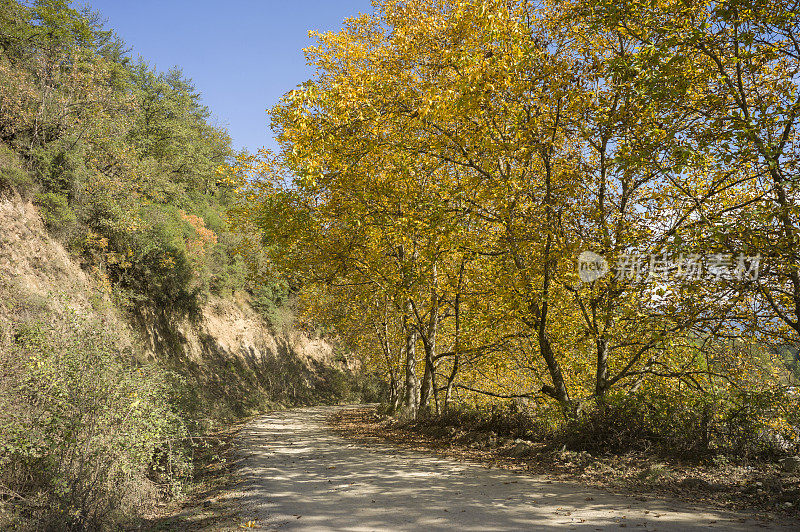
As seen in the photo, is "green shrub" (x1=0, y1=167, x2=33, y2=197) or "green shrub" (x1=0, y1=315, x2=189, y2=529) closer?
"green shrub" (x1=0, y1=315, x2=189, y2=529)

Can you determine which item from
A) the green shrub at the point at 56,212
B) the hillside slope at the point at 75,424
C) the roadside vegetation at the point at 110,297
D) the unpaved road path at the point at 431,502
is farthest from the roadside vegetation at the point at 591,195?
the green shrub at the point at 56,212

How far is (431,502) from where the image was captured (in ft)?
20.5

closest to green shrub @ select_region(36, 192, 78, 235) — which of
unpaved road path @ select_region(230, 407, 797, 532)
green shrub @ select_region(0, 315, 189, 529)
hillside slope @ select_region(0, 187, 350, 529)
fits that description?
hillside slope @ select_region(0, 187, 350, 529)

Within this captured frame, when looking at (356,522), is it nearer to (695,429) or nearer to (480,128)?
(695,429)

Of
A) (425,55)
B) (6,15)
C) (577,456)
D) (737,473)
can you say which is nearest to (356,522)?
(577,456)

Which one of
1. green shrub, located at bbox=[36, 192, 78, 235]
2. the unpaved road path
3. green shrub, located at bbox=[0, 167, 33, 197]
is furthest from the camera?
green shrub, located at bbox=[36, 192, 78, 235]

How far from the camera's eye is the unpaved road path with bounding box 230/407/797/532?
523cm

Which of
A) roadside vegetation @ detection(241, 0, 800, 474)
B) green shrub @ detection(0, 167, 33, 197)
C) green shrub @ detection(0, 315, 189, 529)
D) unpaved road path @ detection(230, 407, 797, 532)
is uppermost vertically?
green shrub @ detection(0, 167, 33, 197)

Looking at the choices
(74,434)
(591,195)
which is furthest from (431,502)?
(591,195)

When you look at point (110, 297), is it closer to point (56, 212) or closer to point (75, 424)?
point (56, 212)

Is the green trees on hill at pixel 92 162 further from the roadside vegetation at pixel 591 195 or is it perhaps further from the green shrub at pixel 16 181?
the roadside vegetation at pixel 591 195

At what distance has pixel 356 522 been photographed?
18.0ft

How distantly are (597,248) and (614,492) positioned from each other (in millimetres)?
3905

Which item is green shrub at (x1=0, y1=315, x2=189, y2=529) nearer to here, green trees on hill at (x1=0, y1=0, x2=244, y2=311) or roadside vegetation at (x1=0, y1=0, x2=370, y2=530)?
roadside vegetation at (x1=0, y1=0, x2=370, y2=530)
